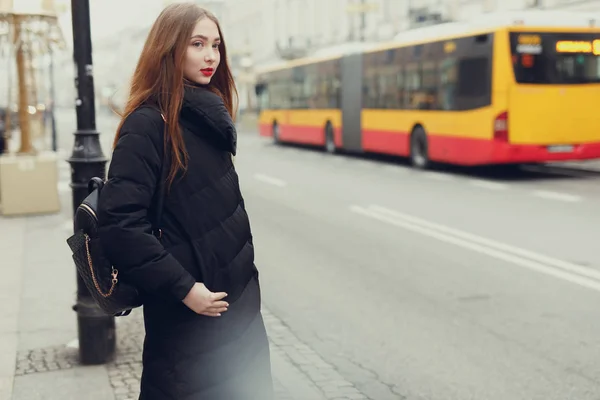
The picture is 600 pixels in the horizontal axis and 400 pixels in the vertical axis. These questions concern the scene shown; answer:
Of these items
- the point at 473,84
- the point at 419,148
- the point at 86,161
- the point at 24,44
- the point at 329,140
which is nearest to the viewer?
the point at 86,161

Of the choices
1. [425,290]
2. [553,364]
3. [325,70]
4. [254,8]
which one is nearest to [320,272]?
[425,290]

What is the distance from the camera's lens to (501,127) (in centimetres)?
1559

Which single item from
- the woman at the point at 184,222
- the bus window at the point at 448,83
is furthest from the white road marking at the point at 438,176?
the woman at the point at 184,222

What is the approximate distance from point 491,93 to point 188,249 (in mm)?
13984

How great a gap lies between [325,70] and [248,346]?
74.3 ft

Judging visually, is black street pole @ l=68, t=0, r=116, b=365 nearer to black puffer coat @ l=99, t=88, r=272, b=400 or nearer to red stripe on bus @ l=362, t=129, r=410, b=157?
black puffer coat @ l=99, t=88, r=272, b=400

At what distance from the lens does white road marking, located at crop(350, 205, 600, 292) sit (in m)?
7.59

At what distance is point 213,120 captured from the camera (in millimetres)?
2574

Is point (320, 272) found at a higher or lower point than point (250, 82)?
lower

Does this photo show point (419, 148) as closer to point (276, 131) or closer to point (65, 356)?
point (276, 131)

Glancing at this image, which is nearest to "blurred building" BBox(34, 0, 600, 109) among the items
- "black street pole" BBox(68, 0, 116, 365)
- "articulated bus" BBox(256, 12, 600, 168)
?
"articulated bus" BBox(256, 12, 600, 168)

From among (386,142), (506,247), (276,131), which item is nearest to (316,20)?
(276,131)

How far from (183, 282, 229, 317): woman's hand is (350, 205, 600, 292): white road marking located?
16.9ft

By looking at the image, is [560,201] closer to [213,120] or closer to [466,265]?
[466,265]
